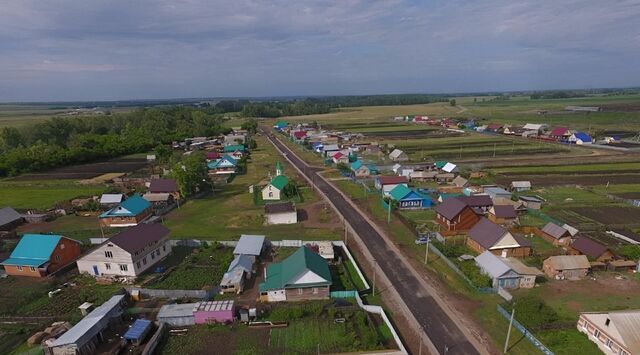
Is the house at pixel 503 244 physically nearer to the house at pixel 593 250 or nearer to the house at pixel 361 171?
the house at pixel 593 250

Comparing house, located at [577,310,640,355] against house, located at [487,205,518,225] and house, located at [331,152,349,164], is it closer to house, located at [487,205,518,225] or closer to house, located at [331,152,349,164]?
house, located at [487,205,518,225]

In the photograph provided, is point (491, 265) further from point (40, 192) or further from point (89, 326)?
point (40, 192)

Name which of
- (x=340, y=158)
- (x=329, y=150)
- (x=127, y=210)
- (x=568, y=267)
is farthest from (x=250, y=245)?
(x=329, y=150)

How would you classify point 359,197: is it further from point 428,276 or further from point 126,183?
point 126,183

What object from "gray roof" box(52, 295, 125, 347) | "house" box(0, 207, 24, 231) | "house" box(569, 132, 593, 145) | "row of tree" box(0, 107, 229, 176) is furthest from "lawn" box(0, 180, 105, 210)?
"house" box(569, 132, 593, 145)

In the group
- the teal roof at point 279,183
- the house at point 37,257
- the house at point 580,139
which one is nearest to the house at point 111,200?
the house at point 37,257

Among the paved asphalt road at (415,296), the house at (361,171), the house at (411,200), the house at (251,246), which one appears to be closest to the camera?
the paved asphalt road at (415,296)

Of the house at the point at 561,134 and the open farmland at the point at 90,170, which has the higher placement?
the house at the point at 561,134

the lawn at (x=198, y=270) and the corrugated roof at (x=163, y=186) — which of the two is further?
the corrugated roof at (x=163, y=186)
